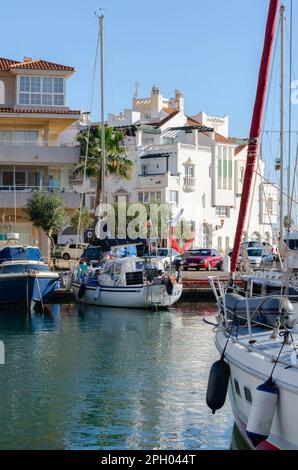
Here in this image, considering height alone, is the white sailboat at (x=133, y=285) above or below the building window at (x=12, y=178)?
below

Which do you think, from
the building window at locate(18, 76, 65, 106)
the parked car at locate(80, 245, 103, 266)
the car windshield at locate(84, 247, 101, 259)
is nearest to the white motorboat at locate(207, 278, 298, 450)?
the parked car at locate(80, 245, 103, 266)

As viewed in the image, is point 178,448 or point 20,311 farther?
point 20,311

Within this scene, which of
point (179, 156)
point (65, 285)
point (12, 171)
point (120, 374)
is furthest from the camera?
point (179, 156)

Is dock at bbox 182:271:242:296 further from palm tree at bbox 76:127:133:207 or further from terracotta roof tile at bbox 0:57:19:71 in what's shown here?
terracotta roof tile at bbox 0:57:19:71

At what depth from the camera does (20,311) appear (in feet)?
154

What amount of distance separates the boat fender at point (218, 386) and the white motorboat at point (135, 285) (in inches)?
1169

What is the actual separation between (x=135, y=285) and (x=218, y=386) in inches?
1214

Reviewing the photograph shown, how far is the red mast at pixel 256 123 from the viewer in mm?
23023

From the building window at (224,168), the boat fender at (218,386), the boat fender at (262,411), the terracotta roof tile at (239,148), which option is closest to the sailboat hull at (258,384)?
the boat fender at (262,411)

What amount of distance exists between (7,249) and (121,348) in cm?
1684

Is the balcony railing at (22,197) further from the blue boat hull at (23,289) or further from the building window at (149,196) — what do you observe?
the building window at (149,196)

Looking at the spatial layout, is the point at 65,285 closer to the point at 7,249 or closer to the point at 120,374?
the point at 7,249
